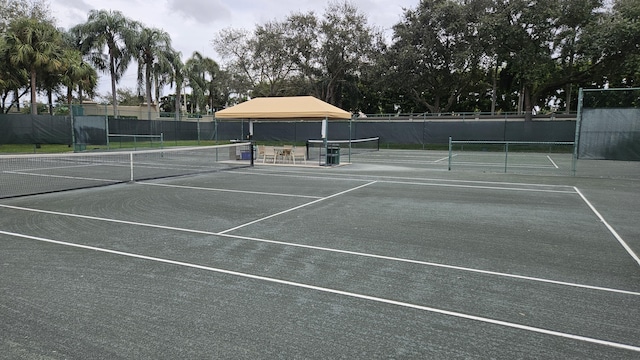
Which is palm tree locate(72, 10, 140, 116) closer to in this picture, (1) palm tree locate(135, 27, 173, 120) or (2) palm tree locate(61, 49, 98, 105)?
(1) palm tree locate(135, 27, 173, 120)

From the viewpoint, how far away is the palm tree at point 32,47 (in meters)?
27.6

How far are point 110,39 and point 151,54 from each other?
387 centimetres

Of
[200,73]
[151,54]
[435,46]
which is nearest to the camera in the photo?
[435,46]

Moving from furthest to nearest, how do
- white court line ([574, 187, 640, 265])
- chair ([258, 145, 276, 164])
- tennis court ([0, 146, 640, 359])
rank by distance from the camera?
1. chair ([258, 145, 276, 164])
2. white court line ([574, 187, 640, 265])
3. tennis court ([0, 146, 640, 359])

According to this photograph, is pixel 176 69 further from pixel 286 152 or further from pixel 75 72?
pixel 286 152

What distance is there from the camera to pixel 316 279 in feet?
15.3

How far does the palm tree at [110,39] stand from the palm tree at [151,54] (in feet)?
3.45

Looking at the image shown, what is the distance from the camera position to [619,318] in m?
3.74

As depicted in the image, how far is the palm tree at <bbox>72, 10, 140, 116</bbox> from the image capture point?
37.8 metres

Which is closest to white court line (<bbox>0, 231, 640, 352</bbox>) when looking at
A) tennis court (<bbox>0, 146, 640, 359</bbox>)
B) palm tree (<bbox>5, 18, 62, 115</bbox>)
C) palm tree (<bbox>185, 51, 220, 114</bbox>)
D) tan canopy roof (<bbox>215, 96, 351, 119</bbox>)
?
tennis court (<bbox>0, 146, 640, 359</bbox>)

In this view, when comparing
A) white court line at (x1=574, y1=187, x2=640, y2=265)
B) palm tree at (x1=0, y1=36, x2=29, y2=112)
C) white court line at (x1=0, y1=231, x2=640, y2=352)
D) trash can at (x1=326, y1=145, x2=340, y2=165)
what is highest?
palm tree at (x1=0, y1=36, x2=29, y2=112)

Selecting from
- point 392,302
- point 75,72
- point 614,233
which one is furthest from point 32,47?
point 614,233

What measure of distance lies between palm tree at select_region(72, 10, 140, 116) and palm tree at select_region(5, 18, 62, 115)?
906 centimetres

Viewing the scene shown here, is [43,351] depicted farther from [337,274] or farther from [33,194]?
[33,194]
